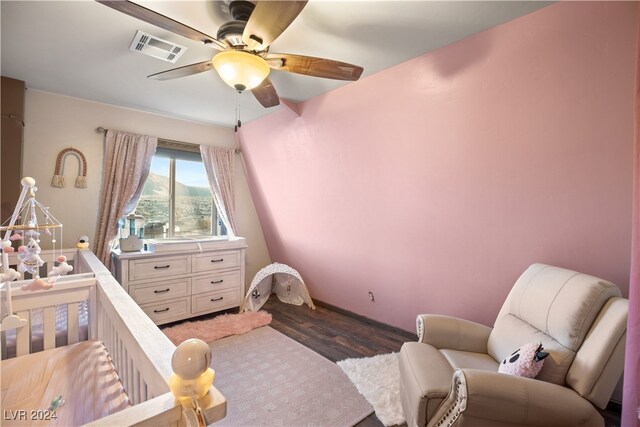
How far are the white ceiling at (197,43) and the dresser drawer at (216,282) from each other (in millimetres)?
1971

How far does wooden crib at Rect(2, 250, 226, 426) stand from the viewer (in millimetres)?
688

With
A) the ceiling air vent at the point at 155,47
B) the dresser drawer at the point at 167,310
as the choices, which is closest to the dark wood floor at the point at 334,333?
the dresser drawer at the point at 167,310

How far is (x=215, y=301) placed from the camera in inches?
129

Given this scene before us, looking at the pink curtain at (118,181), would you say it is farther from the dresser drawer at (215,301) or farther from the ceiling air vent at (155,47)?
the ceiling air vent at (155,47)

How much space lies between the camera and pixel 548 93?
5.20ft

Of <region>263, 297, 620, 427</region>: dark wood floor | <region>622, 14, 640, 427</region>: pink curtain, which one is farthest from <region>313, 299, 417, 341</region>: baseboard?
<region>622, 14, 640, 427</region>: pink curtain

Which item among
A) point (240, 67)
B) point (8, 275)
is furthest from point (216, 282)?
point (240, 67)

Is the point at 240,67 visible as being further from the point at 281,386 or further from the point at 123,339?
the point at 281,386

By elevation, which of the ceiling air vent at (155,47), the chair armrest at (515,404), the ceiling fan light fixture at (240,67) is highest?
the ceiling air vent at (155,47)

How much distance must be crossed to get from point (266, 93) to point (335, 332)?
2323mm

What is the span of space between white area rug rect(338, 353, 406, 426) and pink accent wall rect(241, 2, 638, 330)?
64cm

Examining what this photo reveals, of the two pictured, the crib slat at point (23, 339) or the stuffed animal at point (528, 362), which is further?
the crib slat at point (23, 339)

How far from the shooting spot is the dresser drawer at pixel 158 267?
278 cm

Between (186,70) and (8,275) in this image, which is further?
(186,70)
